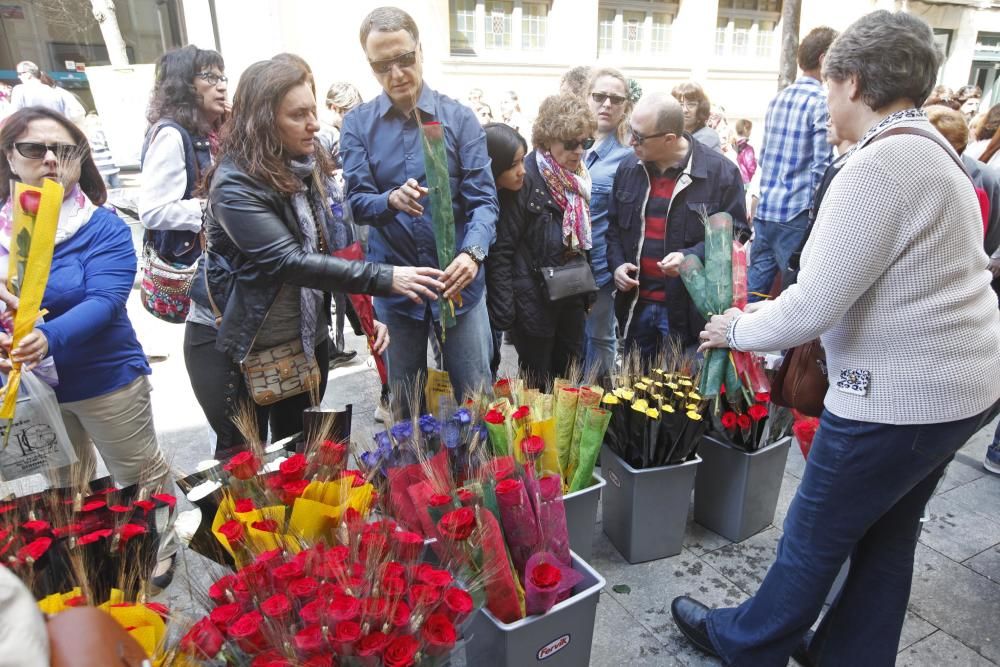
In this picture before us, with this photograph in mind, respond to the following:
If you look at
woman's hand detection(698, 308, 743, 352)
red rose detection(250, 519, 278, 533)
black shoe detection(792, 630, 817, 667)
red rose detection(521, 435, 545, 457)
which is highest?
woman's hand detection(698, 308, 743, 352)

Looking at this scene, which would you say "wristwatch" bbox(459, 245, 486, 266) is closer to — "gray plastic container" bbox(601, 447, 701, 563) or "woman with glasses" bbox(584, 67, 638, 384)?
"gray plastic container" bbox(601, 447, 701, 563)

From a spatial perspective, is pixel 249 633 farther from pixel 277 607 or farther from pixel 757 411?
pixel 757 411

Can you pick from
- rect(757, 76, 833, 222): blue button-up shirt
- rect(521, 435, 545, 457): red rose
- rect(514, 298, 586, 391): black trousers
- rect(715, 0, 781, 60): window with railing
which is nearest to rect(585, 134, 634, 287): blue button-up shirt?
rect(514, 298, 586, 391): black trousers

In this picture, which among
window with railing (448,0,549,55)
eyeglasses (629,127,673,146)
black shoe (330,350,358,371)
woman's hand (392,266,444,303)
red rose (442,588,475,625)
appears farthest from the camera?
window with railing (448,0,549,55)

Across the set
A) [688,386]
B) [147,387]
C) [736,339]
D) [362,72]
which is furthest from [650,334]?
[362,72]

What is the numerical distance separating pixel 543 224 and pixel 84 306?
1854mm

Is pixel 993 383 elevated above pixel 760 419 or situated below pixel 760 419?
above

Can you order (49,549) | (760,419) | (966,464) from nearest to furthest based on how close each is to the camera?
1. (49,549)
2. (760,419)
3. (966,464)

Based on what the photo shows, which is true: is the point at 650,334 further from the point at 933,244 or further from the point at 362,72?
the point at 362,72

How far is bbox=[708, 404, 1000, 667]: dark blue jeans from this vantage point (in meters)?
1.47

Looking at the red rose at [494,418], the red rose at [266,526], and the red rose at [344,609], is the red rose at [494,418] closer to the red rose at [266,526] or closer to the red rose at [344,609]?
the red rose at [266,526]

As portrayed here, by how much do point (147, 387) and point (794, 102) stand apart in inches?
153

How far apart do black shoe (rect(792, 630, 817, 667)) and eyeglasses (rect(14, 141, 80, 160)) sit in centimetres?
284

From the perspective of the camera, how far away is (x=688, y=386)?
7.74ft
